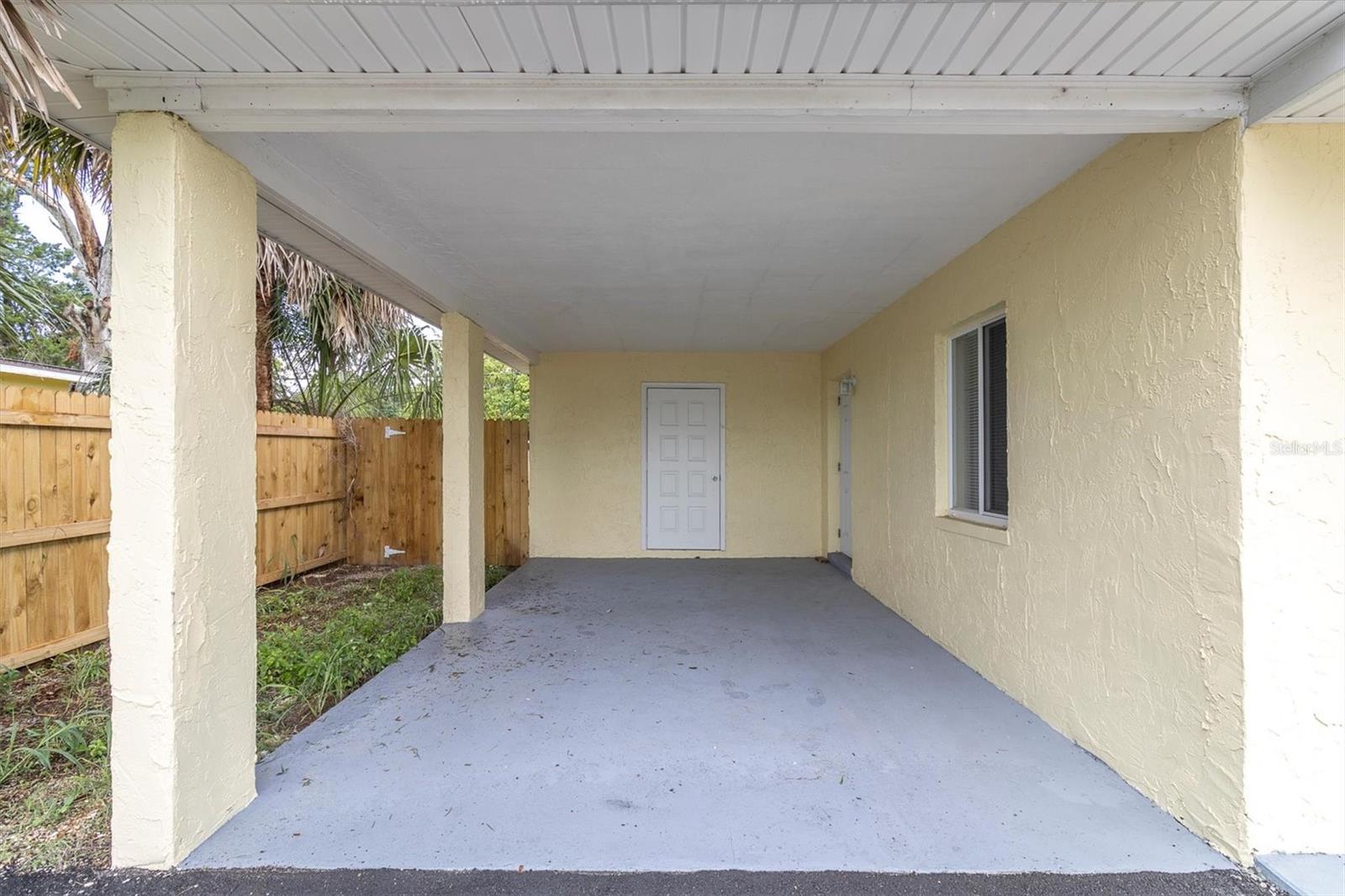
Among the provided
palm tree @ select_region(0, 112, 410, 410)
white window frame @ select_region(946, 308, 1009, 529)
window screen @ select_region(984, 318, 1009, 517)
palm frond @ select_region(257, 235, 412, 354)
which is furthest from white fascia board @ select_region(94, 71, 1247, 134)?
palm frond @ select_region(257, 235, 412, 354)

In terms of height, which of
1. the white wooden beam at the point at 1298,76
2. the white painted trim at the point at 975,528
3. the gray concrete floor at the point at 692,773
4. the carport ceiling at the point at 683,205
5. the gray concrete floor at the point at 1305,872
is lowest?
the gray concrete floor at the point at 692,773

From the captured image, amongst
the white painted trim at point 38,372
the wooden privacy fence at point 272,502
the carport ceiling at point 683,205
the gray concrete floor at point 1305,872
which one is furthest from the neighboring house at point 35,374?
the gray concrete floor at point 1305,872

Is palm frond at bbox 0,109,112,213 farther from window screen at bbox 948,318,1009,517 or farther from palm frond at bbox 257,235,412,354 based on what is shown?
window screen at bbox 948,318,1009,517

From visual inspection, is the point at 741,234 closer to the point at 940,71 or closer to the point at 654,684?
the point at 940,71

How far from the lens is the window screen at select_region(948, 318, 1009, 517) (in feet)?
11.1

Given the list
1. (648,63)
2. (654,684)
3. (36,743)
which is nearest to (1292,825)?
(654,684)

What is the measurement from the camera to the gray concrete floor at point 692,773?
6.31ft

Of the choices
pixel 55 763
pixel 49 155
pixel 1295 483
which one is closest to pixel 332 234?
pixel 49 155

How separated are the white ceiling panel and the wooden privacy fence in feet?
9.10

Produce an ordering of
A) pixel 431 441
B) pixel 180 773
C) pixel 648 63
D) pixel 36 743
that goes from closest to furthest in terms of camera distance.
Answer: pixel 648 63 < pixel 180 773 < pixel 36 743 < pixel 431 441

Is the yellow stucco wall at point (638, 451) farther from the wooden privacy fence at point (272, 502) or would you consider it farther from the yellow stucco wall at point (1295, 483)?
the yellow stucco wall at point (1295, 483)

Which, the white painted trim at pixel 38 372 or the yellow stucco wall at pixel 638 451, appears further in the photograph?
the yellow stucco wall at pixel 638 451

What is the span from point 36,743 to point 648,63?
382cm

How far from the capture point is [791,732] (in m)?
2.73
